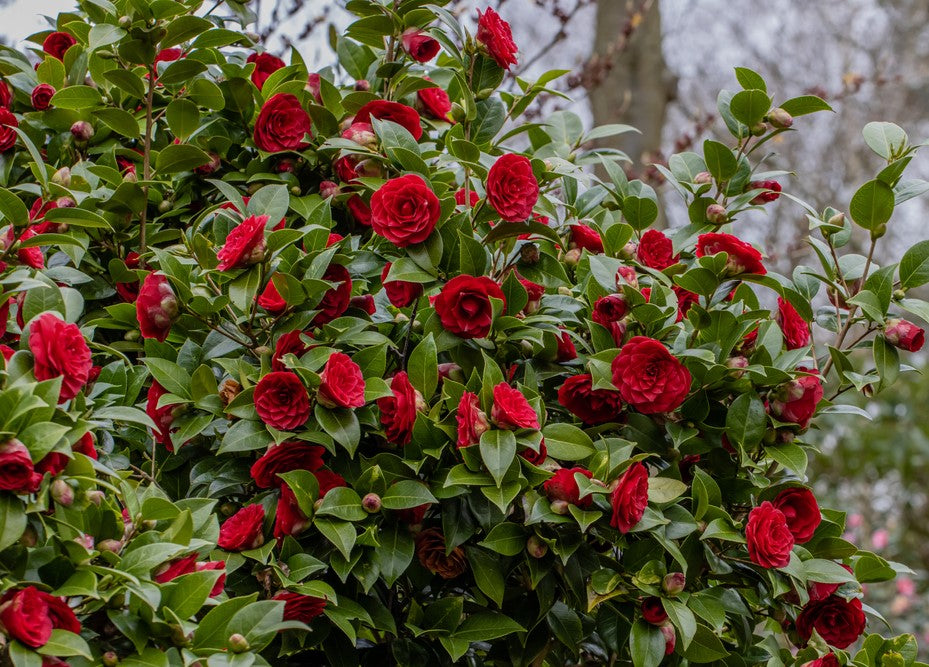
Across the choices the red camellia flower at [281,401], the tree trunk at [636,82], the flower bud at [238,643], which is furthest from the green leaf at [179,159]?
the tree trunk at [636,82]

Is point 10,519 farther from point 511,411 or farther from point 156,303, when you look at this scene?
point 511,411

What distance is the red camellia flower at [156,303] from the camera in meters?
1.29

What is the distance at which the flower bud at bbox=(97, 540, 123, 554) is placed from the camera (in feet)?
3.44

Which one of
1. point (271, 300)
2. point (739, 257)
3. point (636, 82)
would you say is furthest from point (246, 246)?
point (636, 82)

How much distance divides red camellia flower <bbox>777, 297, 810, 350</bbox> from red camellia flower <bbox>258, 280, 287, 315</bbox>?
805 mm

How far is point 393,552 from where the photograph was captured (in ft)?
4.05

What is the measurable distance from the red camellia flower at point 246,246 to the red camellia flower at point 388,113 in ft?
1.08

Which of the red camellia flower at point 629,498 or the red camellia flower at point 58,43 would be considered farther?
the red camellia flower at point 58,43

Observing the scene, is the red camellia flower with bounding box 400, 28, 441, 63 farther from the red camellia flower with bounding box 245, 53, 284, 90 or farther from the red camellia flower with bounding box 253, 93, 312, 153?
the red camellia flower with bounding box 245, 53, 284, 90

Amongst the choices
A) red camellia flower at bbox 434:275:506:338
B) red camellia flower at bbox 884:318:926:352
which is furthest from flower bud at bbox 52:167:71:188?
red camellia flower at bbox 884:318:926:352

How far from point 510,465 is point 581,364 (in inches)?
12.0

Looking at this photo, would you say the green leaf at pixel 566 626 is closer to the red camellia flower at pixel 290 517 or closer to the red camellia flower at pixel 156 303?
the red camellia flower at pixel 290 517

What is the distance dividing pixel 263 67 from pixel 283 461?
2.83ft

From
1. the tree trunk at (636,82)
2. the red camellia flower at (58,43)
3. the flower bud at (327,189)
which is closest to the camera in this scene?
the flower bud at (327,189)
